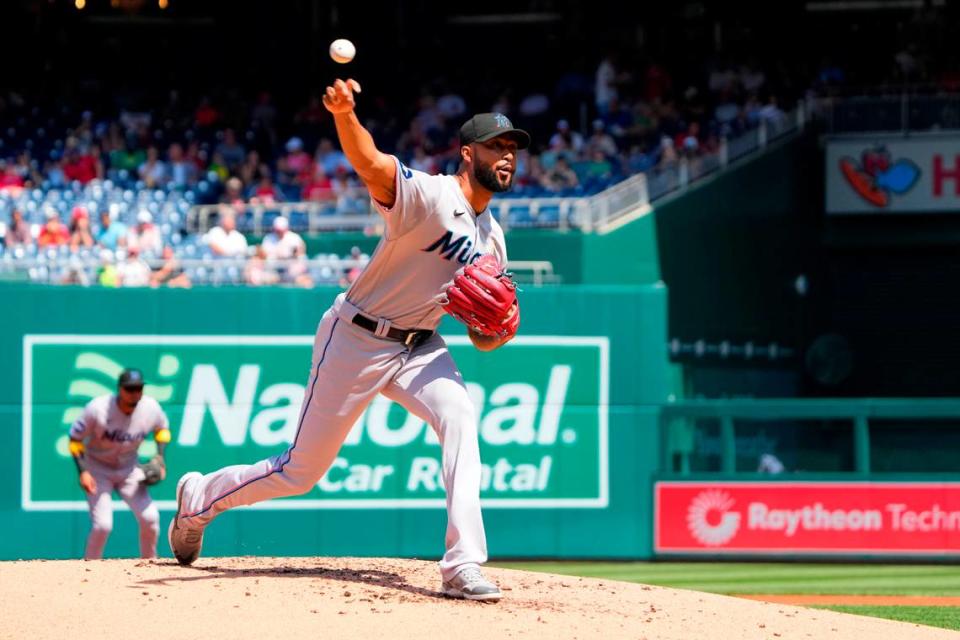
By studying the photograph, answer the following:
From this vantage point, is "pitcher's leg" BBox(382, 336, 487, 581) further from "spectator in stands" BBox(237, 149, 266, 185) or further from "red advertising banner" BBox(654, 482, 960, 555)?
"spectator in stands" BBox(237, 149, 266, 185)

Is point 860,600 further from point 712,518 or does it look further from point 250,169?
point 250,169

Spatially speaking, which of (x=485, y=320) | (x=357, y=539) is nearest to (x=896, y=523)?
(x=357, y=539)

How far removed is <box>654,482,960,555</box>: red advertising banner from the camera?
512 inches

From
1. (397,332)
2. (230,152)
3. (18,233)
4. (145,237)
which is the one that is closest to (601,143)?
(230,152)

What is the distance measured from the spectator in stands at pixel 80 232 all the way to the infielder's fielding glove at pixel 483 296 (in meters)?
10.1

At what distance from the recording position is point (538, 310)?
1348 centimetres

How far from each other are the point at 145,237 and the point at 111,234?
0.56 metres

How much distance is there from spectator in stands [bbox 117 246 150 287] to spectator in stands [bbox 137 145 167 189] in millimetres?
4560

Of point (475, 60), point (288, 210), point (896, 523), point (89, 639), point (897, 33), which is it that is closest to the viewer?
point (89, 639)

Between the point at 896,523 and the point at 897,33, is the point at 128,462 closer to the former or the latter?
the point at 896,523

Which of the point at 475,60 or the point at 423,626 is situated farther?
the point at 475,60

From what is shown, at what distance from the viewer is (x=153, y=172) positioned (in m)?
18.7

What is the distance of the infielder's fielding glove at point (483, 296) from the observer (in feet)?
20.6

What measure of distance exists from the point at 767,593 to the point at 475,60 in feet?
48.0
